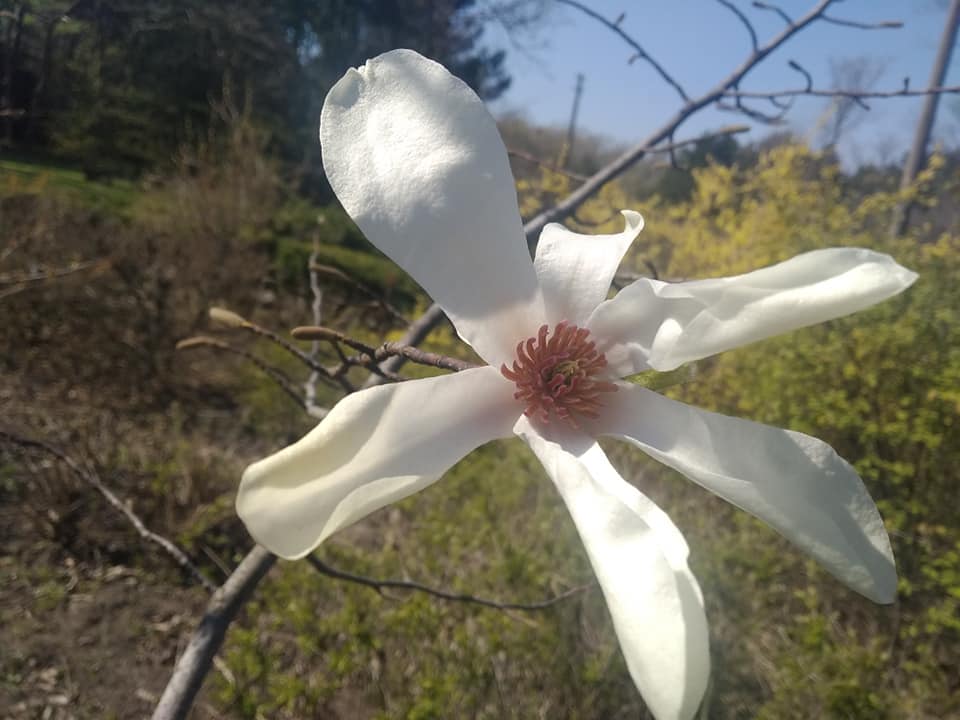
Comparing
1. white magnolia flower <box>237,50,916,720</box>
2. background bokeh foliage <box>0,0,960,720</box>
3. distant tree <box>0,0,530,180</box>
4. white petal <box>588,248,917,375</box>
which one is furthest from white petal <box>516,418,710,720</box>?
distant tree <box>0,0,530,180</box>

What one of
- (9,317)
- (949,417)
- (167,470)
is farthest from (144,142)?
(949,417)

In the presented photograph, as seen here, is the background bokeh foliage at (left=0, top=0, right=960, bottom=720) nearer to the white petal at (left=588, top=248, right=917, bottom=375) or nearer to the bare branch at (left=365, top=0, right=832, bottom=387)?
the bare branch at (left=365, top=0, right=832, bottom=387)

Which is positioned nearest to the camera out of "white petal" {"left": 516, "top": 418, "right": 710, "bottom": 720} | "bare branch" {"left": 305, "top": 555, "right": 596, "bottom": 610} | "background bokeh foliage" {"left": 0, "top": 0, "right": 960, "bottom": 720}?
"white petal" {"left": 516, "top": 418, "right": 710, "bottom": 720}

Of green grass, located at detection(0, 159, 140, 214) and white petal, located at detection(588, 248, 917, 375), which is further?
green grass, located at detection(0, 159, 140, 214)

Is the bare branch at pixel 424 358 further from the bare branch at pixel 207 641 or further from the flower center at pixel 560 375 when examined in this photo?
the bare branch at pixel 207 641

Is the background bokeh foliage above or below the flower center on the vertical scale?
below

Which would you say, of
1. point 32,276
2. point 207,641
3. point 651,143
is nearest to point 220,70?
point 32,276

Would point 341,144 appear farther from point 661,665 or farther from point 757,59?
point 757,59
